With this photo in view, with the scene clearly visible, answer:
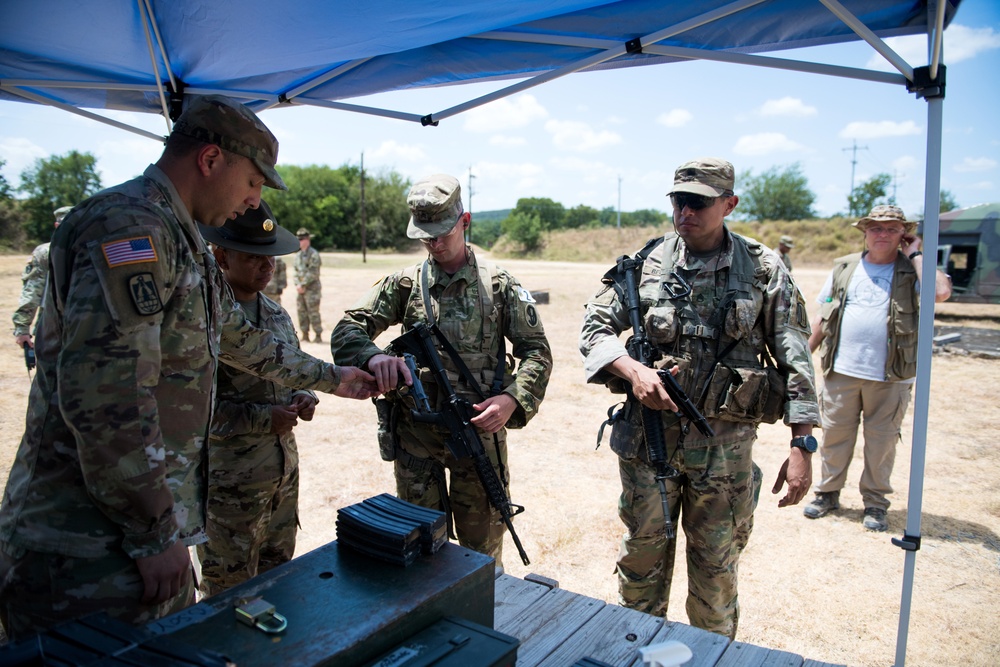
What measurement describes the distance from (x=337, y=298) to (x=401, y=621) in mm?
16506

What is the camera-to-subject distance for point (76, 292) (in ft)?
4.86

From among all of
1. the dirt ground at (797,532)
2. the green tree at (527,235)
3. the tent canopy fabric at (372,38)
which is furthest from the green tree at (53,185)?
the tent canopy fabric at (372,38)

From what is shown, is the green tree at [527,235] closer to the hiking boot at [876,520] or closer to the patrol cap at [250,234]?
the hiking boot at [876,520]

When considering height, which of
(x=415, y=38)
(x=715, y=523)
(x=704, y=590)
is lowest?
(x=704, y=590)

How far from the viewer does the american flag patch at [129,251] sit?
1.51 m

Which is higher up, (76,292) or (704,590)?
(76,292)

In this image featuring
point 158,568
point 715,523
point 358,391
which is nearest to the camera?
point 158,568

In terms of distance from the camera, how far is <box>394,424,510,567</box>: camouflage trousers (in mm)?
3039

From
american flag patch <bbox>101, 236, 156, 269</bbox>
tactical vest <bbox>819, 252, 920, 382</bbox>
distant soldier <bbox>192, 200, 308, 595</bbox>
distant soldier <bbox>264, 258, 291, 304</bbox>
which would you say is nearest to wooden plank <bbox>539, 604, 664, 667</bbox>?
distant soldier <bbox>192, 200, 308, 595</bbox>

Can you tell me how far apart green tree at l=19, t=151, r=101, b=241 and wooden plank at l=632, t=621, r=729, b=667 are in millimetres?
39679

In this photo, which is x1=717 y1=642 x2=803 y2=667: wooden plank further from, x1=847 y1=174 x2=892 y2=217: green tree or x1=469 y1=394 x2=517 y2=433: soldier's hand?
x1=847 y1=174 x2=892 y2=217: green tree

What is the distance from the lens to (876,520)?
4.74 meters

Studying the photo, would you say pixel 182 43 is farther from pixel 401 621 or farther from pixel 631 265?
pixel 401 621

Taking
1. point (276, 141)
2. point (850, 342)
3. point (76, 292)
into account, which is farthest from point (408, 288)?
A: point (850, 342)
